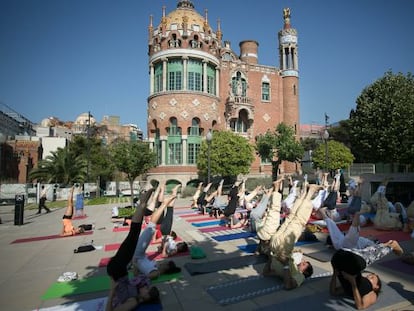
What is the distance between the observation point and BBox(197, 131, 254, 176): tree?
29734 millimetres

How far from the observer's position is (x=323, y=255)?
7363 millimetres

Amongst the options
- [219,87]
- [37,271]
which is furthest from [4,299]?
[219,87]

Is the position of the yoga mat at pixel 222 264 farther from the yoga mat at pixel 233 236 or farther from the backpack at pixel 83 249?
the backpack at pixel 83 249

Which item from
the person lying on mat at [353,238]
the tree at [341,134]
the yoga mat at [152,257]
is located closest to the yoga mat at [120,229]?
the yoga mat at [152,257]

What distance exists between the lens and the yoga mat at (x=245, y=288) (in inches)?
203

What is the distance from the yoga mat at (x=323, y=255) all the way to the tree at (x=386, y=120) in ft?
55.2

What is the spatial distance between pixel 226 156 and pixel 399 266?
2360cm

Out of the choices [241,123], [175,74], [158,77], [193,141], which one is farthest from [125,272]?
[241,123]

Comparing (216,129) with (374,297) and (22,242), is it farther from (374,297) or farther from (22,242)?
(374,297)

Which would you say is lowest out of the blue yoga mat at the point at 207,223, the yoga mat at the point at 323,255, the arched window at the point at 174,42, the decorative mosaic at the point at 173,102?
the blue yoga mat at the point at 207,223

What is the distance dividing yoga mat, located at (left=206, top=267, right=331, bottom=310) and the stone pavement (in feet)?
0.36

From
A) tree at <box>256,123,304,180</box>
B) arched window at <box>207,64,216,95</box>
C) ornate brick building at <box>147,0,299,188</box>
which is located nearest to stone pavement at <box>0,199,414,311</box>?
tree at <box>256,123,304,180</box>

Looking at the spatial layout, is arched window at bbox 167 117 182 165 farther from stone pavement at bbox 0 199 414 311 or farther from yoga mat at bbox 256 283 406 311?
yoga mat at bbox 256 283 406 311

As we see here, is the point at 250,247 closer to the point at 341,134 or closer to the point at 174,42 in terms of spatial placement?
the point at 174,42
